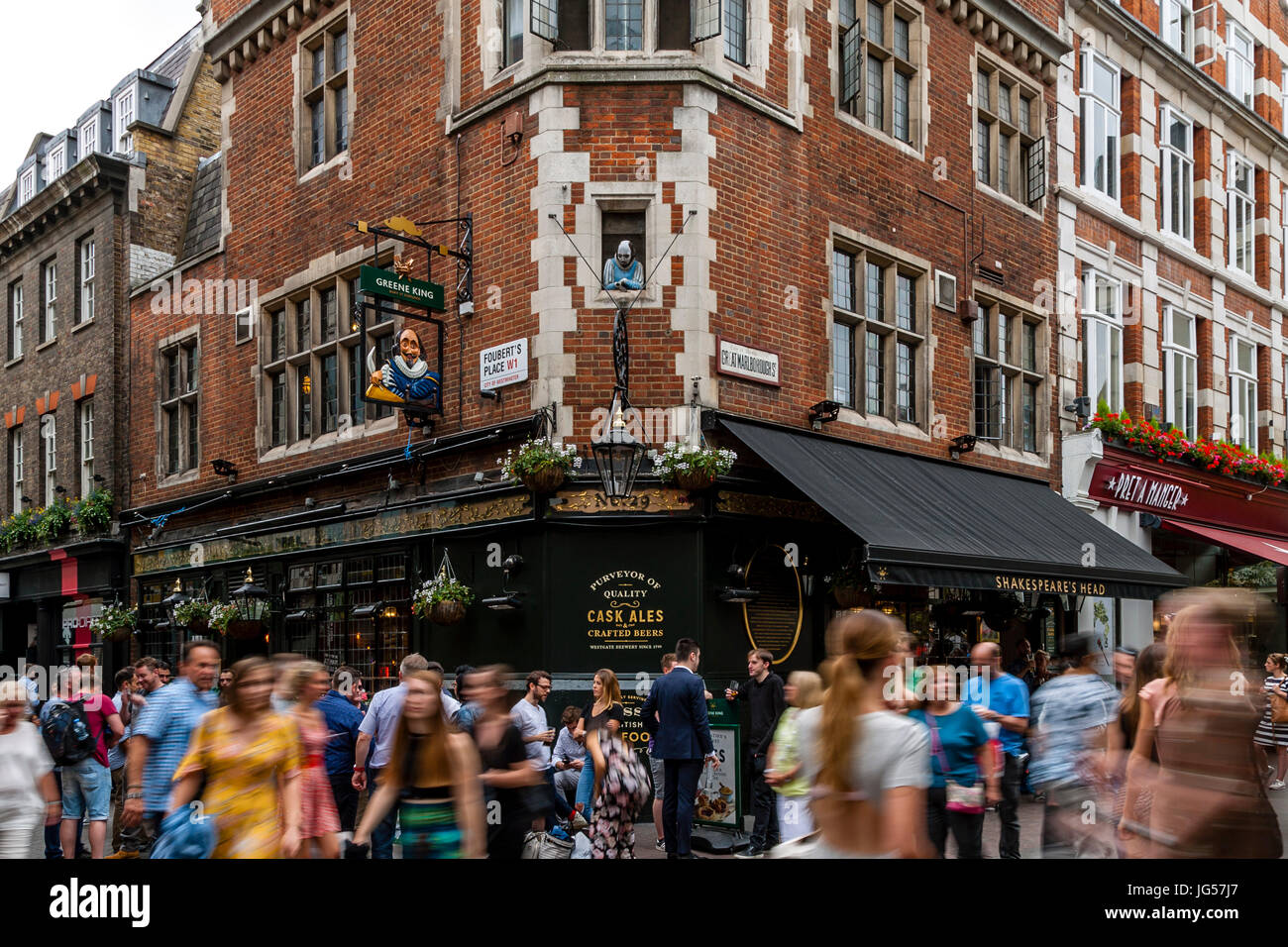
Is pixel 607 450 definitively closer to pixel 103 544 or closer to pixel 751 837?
pixel 751 837

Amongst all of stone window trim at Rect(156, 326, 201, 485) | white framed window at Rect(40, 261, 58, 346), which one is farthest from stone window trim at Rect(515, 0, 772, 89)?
white framed window at Rect(40, 261, 58, 346)

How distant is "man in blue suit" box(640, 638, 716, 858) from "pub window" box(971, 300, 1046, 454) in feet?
26.7

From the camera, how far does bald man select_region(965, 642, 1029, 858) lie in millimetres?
8609

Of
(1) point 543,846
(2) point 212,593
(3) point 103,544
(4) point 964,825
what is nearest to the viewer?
(4) point 964,825

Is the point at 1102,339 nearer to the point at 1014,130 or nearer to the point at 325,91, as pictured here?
the point at 1014,130

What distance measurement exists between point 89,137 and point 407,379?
1340 cm

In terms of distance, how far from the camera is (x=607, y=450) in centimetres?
1252

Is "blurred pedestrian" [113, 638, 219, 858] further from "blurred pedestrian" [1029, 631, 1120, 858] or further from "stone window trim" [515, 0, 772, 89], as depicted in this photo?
"stone window trim" [515, 0, 772, 89]

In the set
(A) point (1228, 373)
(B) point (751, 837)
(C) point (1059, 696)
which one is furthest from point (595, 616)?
(A) point (1228, 373)

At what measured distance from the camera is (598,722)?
927cm

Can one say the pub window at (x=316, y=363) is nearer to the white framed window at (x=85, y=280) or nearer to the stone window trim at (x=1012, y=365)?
the white framed window at (x=85, y=280)

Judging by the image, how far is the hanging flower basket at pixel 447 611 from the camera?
1306 cm

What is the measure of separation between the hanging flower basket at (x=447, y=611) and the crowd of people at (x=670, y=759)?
74.8 inches

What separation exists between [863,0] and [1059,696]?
10.7 meters
